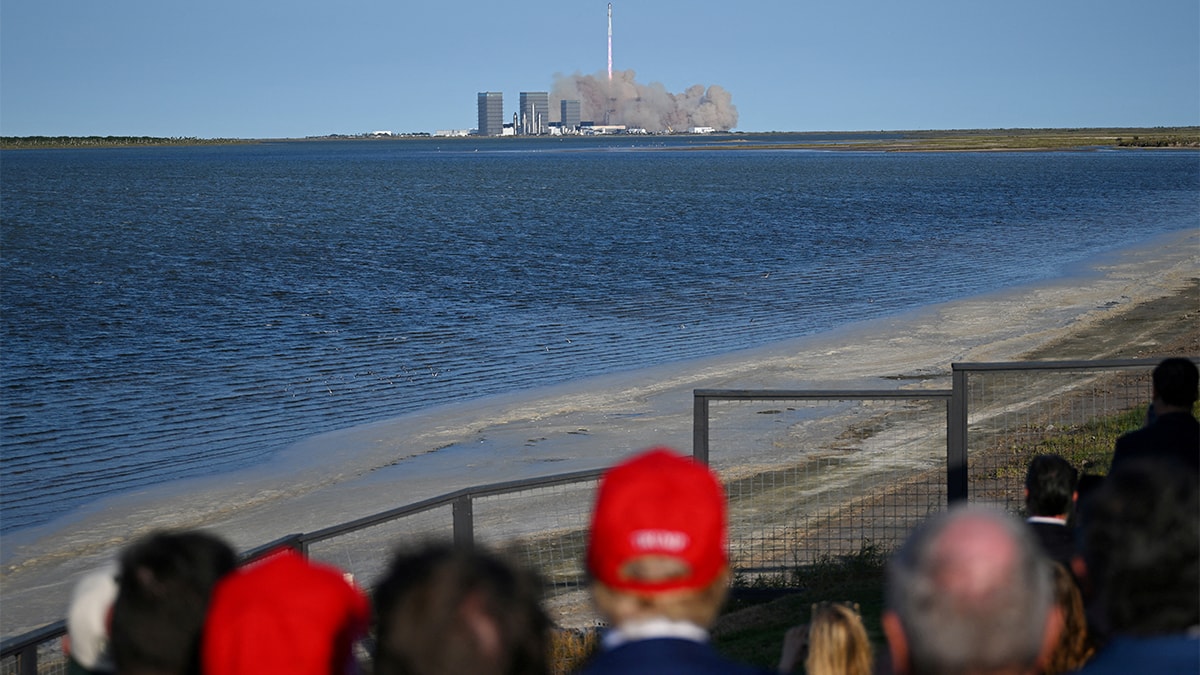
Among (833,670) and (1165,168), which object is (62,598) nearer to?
(833,670)

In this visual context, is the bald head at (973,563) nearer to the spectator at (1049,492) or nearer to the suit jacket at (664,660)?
the suit jacket at (664,660)

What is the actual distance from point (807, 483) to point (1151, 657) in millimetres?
10133

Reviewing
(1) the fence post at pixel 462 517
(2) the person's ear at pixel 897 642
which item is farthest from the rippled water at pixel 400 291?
(2) the person's ear at pixel 897 642

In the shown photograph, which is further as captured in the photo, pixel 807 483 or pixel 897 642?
pixel 807 483

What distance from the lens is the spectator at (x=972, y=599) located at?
90.0 inches

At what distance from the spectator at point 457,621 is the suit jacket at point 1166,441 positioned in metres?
3.12

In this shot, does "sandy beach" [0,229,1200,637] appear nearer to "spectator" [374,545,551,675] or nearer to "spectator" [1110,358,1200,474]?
"spectator" [1110,358,1200,474]

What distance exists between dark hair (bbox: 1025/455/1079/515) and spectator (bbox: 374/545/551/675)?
3.04m

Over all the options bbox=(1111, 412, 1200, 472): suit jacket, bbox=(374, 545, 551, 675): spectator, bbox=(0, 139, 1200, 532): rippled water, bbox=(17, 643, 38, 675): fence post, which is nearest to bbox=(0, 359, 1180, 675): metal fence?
bbox=(17, 643, 38, 675): fence post

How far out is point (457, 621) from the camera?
2.33 m

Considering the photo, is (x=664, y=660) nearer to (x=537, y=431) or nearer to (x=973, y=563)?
(x=973, y=563)

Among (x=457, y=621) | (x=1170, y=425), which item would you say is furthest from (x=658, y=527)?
(x=1170, y=425)

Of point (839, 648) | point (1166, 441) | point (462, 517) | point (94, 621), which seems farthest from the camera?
point (462, 517)

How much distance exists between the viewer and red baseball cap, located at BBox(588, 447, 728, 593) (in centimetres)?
250
